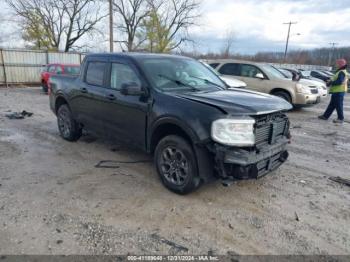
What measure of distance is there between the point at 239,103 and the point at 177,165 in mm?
1140

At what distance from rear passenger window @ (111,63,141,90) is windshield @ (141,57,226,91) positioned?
0.21m

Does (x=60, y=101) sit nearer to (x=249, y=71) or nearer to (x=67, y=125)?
(x=67, y=125)

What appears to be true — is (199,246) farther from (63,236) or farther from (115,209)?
(63,236)

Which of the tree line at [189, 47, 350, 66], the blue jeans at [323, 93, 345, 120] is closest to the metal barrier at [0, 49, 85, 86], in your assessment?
the blue jeans at [323, 93, 345, 120]

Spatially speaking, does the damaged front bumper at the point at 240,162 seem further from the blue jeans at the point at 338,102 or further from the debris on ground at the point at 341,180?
the blue jeans at the point at 338,102

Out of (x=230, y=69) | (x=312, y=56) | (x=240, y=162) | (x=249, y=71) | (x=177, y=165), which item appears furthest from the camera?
(x=312, y=56)

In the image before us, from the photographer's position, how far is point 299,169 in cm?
454

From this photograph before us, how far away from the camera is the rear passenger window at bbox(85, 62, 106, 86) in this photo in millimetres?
4629

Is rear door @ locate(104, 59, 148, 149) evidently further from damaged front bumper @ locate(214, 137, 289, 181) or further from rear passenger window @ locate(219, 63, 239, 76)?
rear passenger window @ locate(219, 63, 239, 76)

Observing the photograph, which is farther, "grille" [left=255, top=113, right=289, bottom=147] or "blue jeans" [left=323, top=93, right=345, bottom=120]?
"blue jeans" [left=323, top=93, right=345, bottom=120]

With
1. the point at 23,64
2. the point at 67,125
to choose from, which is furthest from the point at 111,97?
the point at 23,64

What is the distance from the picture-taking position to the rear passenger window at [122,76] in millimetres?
3984

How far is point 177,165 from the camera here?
352cm

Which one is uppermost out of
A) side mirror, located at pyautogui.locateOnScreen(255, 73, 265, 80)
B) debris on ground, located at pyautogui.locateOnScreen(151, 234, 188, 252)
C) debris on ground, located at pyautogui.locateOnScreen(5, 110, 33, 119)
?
side mirror, located at pyautogui.locateOnScreen(255, 73, 265, 80)
